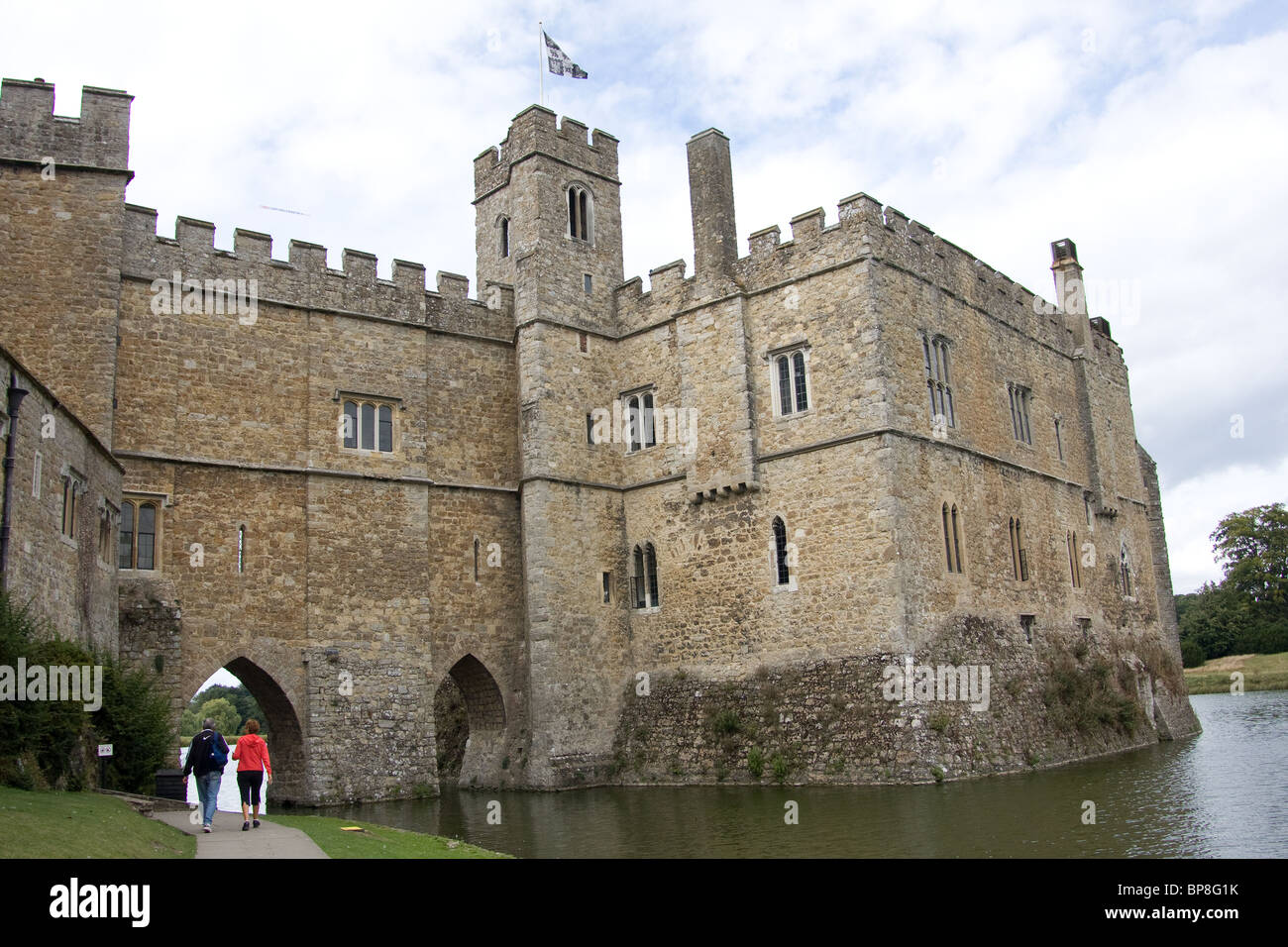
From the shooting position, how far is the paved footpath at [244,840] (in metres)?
11.2

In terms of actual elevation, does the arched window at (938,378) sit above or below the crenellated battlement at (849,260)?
below

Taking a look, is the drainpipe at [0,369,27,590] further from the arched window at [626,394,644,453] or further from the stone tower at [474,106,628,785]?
the arched window at [626,394,644,453]

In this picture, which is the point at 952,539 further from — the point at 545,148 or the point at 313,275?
the point at 313,275

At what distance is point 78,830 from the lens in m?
10.3

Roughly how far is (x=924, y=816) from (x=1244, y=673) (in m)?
53.4

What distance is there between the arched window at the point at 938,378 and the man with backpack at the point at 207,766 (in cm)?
1673

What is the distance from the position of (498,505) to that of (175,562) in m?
7.43

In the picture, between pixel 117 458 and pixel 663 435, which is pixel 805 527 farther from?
pixel 117 458

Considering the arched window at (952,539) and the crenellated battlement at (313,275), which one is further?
the arched window at (952,539)

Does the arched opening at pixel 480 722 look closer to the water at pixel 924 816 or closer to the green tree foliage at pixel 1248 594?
the water at pixel 924 816

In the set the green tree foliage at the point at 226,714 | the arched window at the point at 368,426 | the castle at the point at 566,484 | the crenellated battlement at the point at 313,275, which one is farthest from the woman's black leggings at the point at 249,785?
the green tree foliage at the point at 226,714
